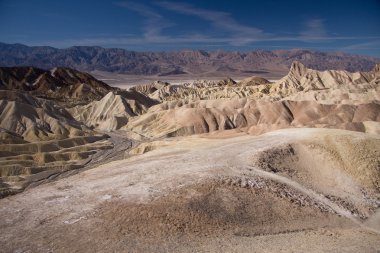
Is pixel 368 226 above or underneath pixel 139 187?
underneath

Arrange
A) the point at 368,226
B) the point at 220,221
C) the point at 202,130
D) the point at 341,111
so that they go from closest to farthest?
the point at 220,221, the point at 368,226, the point at 341,111, the point at 202,130

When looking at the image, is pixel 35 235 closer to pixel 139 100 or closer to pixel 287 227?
pixel 287 227

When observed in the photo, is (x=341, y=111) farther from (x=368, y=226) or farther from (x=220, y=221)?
(x=220, y=221)

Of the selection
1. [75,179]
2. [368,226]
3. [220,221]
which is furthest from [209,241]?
[75,179]

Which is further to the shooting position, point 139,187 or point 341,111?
point 341,111

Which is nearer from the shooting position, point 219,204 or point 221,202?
point 219,204

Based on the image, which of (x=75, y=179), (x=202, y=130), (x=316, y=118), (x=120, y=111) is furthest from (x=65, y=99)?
(x=75, y=179)

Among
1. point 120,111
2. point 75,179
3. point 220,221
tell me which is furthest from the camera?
point 120,111
